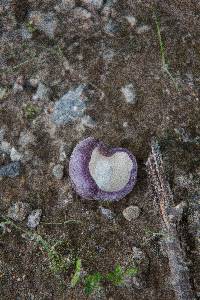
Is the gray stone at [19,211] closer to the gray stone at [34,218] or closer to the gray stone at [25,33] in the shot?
the gray stone at [34,218]

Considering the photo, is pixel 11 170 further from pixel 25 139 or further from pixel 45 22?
pixel 45 22

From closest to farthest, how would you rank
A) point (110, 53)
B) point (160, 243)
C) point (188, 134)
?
point (160, 243) < point (188, 134) < point (110, 53)

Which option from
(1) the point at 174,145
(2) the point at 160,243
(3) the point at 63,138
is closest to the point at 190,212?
(2) the point at 160,243

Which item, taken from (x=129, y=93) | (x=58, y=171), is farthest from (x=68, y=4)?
(x=58, y=171)

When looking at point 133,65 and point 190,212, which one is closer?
point 190,212

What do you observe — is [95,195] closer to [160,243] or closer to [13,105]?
[160,243]

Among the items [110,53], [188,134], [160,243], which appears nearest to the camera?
[160,243]

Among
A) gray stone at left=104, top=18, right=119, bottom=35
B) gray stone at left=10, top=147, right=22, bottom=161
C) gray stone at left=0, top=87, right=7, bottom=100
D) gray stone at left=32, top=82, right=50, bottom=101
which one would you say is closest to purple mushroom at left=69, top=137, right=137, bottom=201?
gray stone at left=10, top=147, right=22, bottom=161
